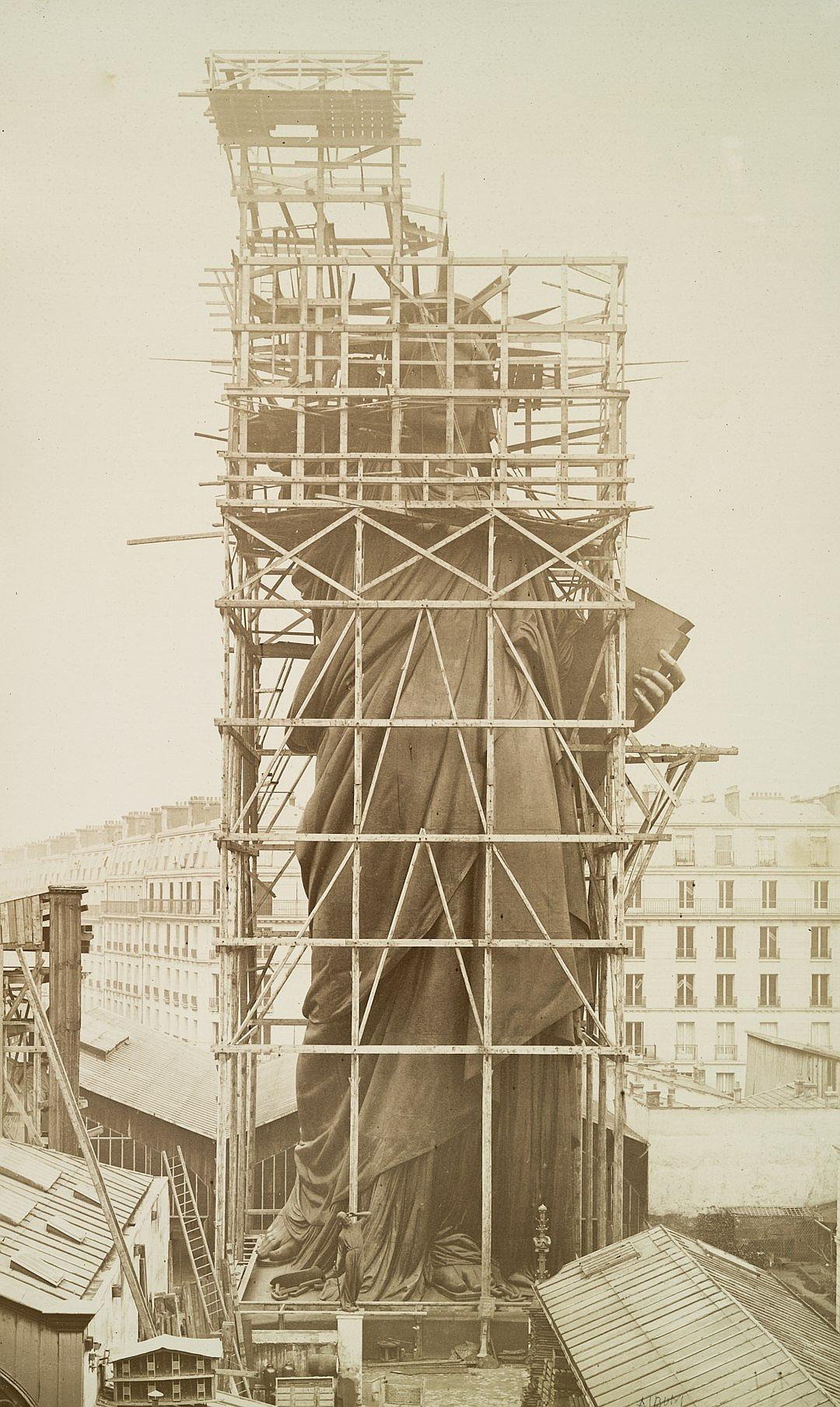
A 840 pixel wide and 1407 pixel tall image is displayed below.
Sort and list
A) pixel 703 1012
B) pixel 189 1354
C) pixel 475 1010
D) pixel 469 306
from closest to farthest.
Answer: pixel 189 1354
pixel 475 1010
pixel 469 306
pixel 703 1012

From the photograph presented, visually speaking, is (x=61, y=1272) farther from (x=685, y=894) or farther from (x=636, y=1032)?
(x=685, y=894)

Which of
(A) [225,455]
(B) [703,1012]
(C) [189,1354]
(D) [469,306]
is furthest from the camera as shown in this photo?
(B) [703,1012]

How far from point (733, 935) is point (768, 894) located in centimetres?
133

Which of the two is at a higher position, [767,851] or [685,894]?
[767,851]

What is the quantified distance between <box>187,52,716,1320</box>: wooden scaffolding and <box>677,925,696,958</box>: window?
17.0m

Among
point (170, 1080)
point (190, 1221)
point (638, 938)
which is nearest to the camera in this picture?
point (190, 1221)

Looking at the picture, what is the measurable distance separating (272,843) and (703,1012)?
19554 mm

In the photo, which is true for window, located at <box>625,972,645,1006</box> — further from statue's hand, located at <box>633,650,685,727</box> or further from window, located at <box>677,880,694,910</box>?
statue's hand, located at <box>633,650,685,727</box>

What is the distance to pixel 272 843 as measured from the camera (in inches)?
722

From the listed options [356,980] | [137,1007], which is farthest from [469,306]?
[137,1007]

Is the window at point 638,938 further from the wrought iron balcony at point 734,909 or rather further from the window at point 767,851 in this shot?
the window at point 767,851

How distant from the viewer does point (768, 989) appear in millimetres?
33781

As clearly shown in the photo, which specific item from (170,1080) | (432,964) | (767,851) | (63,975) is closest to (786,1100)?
(767,851)

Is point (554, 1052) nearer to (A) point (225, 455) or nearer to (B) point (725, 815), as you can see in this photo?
(A) point (225, 455)
